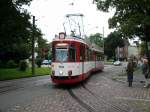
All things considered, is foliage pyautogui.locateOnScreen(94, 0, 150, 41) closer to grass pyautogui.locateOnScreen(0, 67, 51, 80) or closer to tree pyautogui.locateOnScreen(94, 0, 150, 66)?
tree pyautogui.locateOnScreen(94, 0, 150, 66)

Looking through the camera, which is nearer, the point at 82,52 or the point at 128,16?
the point at 82,52

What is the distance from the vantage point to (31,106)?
14367 millimetres

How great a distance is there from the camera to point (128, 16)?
4216 centimetres

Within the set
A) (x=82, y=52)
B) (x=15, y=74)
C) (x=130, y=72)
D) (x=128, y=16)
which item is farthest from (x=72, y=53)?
(x=15, y=74)

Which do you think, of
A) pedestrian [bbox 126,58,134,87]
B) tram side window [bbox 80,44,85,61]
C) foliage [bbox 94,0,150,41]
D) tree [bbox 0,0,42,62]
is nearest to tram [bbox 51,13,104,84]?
tram side window [bbox 80,44,85,61]

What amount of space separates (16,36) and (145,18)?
13.1 meters

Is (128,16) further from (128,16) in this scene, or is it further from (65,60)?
(65,60)

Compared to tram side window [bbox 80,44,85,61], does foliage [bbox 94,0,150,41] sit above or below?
above

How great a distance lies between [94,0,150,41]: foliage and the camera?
125ft

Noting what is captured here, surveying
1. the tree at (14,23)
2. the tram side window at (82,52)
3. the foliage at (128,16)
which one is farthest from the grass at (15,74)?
the tram side window at (82,52)

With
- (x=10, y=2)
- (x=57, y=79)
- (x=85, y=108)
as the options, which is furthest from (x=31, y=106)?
(x=10, y=2)

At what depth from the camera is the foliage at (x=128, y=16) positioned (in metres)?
38.1

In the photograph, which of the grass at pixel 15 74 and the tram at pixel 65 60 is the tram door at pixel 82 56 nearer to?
the tram at pixel 65 60

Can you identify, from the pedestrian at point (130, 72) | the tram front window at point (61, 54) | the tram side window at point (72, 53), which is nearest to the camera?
the tram front window at point (61, 54)
